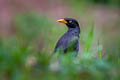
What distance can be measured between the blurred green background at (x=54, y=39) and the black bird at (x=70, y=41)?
0.12 m

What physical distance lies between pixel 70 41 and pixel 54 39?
1.82 m

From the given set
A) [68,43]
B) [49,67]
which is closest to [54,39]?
[68,43]

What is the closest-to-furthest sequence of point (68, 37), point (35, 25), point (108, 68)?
point (108, 68) → point (68, 37) → point (35, 25)

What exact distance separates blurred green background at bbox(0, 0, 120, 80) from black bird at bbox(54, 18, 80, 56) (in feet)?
0.39

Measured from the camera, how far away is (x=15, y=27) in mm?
15344

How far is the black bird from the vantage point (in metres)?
7.50

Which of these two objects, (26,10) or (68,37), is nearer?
(68,37)

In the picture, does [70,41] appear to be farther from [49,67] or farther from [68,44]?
[49,67]

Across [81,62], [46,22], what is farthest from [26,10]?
[81,62]

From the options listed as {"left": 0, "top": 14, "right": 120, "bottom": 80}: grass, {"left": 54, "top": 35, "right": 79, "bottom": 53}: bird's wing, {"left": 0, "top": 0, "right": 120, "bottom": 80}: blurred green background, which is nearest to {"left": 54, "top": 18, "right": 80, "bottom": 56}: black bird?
{"left": 54, "top": 35, "right": 79, "bottom": 53}: bird's wing

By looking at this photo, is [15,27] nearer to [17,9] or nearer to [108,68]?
[17,9]

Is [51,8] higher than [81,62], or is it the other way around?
[81,62]

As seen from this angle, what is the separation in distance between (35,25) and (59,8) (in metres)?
2.51

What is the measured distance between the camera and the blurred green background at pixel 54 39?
580 cm
